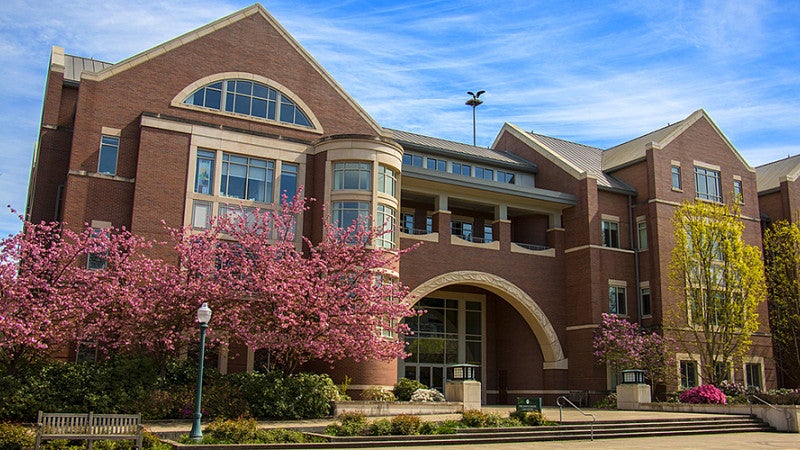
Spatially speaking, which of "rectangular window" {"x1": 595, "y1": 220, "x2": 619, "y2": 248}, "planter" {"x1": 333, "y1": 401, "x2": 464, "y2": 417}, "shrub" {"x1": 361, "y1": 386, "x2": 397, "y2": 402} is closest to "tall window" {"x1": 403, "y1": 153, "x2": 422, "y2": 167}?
"rectangular window" {"x1": 595, "y1": 220, "x2": 619, "y2": 248}

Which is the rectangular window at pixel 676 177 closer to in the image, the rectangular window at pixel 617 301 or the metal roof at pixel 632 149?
the metal roof at pixel 632 149

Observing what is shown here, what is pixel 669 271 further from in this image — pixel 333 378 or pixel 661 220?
pixel 333 378

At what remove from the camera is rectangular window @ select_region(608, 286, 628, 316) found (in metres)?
36.9

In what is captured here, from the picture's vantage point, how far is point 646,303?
3753cm

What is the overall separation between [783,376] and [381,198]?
26468 millimetres

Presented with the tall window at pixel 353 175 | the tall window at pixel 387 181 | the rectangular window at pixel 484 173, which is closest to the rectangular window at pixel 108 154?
the tall window at pixel 353 175

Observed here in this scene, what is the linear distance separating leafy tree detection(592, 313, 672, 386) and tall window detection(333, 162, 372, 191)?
1346 centimetres

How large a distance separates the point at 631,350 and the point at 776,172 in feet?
63.0

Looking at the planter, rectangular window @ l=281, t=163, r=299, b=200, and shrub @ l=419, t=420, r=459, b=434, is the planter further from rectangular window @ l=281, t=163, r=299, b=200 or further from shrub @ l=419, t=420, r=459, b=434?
rectangular window @ l=281, t=163, r=299, b=200

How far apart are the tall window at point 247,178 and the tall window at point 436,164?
36.1 ft

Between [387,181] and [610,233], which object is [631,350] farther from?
[387,181]

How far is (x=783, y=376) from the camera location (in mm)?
41812

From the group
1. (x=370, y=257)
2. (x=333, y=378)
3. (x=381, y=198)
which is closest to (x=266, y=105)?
(x=381, y=198)

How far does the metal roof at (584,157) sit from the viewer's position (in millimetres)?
39181
